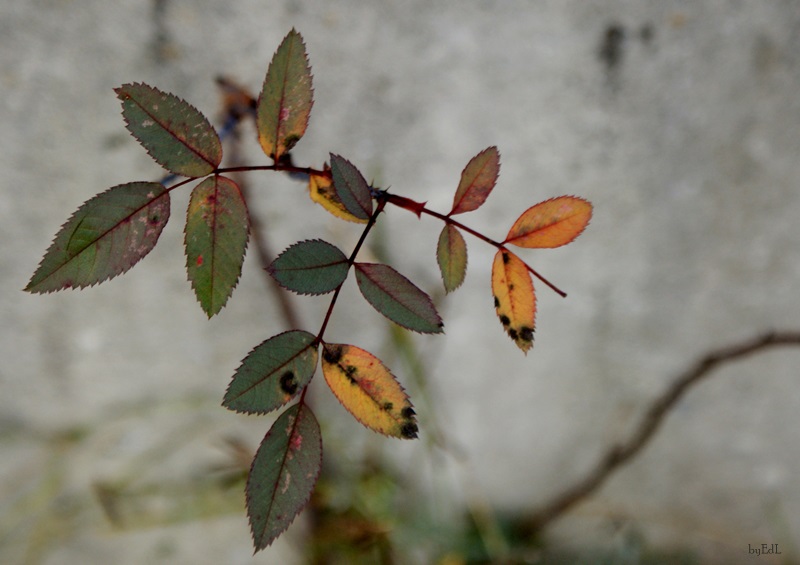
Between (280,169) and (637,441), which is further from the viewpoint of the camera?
(637,441)

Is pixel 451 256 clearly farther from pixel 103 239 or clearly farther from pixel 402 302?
pixel 103 239

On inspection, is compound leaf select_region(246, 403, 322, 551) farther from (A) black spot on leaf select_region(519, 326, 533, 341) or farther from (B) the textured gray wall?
(B) the textured gray wall

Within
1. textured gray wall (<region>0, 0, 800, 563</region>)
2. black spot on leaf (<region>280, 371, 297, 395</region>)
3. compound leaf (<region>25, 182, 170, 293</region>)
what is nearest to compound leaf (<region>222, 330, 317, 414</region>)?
black spot on leaf (<region>280, 371, 297, 395</region>)

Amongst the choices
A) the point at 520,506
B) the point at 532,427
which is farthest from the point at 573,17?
the point at 520,506

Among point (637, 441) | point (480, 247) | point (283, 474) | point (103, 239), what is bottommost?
point (283, 474)

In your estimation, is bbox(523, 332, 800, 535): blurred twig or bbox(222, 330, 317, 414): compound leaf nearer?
bbox(222, 330, 317, 414): compound leaf

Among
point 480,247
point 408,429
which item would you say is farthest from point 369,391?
point 480,247
